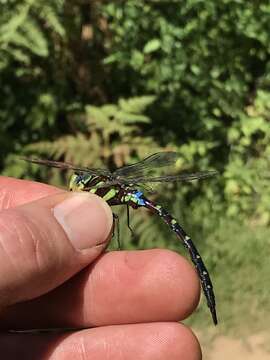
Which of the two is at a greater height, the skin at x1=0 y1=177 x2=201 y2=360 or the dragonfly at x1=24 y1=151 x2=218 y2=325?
the dragonfly at x1=24 y1=151 x2=218 y2=325

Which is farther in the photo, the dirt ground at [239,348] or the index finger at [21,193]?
the dirt ground at [239,348]

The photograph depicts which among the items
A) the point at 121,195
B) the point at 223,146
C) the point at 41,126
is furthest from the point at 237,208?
the point at 121,195

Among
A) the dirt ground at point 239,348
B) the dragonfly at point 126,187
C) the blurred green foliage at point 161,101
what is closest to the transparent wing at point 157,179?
the dragonfly at point 126,187

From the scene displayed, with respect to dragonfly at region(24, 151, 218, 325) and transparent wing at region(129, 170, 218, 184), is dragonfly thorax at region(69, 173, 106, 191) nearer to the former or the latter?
dragonfly at region(24, 151, 218, 325)

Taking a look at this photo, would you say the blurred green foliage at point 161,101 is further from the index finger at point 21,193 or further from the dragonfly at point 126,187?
the dragonfly at point 126,187

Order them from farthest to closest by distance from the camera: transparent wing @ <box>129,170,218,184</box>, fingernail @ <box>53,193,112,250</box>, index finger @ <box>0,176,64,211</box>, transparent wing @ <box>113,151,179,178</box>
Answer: index finger @ <box>0,176,64,211</box>
transparent wing @ <box>113,151,179,178</box>
transparent wing @ <box>129,170,218,184</box>
fingernail @ <box>53,193,112,250</box>

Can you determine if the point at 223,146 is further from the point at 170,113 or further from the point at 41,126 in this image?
the point at 41,126

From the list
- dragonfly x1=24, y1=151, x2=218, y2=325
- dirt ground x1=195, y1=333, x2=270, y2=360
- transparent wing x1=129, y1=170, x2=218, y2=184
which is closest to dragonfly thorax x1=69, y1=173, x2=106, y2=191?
dragonfly x1=24, y1=151, x2=218, y2=325
